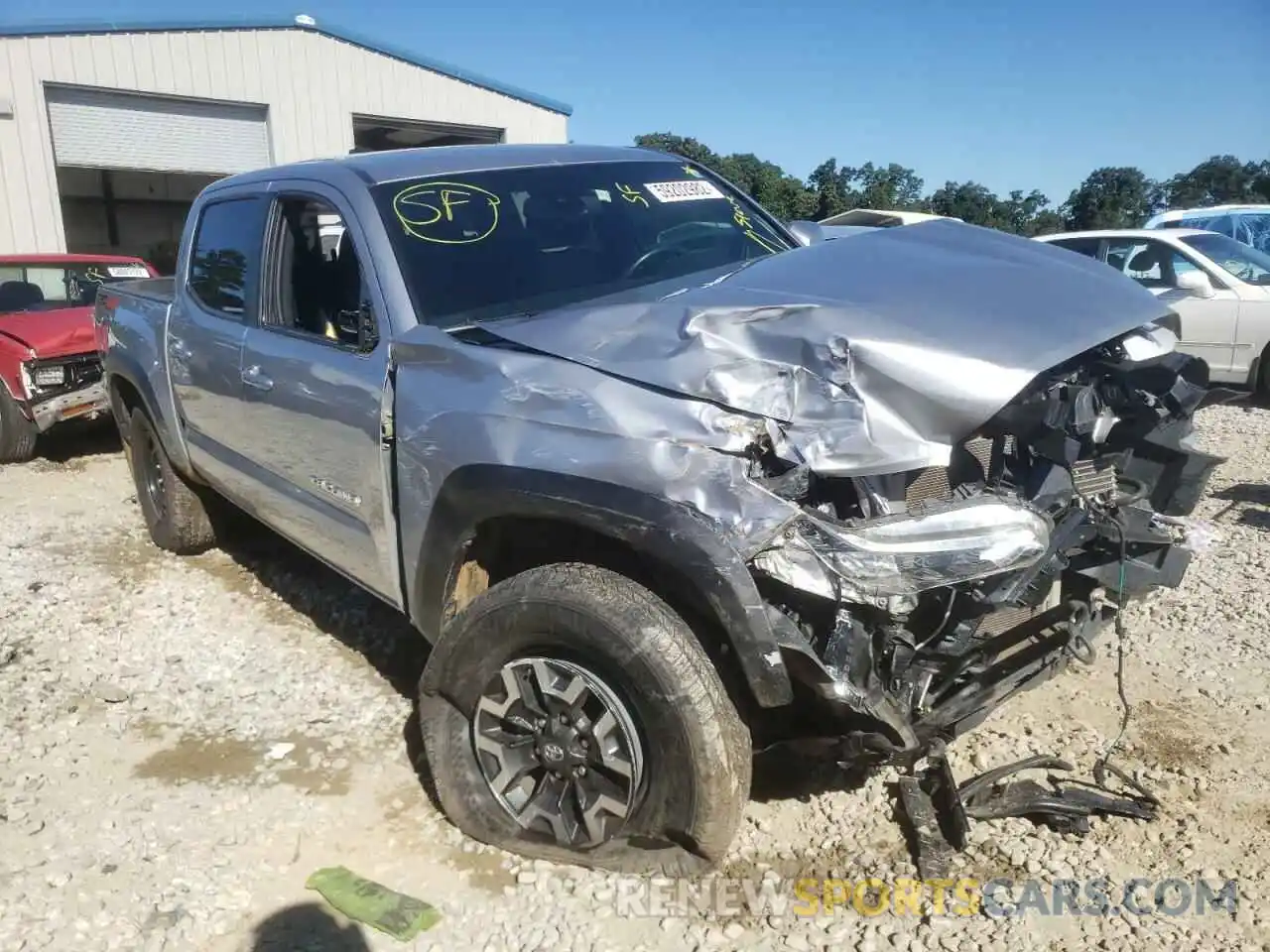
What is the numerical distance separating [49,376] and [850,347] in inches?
286

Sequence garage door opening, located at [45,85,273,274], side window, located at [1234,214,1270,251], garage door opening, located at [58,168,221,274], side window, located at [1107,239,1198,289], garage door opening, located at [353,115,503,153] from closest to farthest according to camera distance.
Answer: side window, located at [1107,239,1198,289] < side window, located at [1234,214,1270,251] < garage door opening, located at [45,85,273,274] < garage door opening, located at [353,115,503,153] < garage door opening, located at [58,168,221,274]

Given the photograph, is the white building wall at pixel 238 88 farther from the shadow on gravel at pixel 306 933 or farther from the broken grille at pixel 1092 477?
the broken grille at pixel 1092 477

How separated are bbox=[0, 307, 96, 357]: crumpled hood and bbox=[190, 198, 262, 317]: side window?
145 inches

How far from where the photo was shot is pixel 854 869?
104 inches

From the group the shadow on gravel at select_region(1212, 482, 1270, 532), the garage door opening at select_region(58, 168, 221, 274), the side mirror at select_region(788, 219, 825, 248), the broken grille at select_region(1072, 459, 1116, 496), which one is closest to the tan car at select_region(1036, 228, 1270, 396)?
the shadow on gravel at select_region(1212, 482, 1270, 532)

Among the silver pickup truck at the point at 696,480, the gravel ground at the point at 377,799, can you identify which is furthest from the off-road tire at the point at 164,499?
the silver pickup truck at the point at 696,480

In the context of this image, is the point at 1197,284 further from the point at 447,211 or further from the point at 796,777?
the point at 447,211

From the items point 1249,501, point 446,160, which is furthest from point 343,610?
point 1249,501

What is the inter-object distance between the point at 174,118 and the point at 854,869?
15.9 m

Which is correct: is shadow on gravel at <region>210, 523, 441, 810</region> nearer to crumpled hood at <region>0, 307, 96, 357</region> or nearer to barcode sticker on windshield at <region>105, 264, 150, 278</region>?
crumpled hood at <region>0, 307, 96, 357</region>

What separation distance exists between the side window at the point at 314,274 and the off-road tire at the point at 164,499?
5.86 ft

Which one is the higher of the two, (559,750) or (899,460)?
(899,460)

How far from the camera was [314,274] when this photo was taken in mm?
3570

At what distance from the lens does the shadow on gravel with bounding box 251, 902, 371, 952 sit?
97.0 inches
